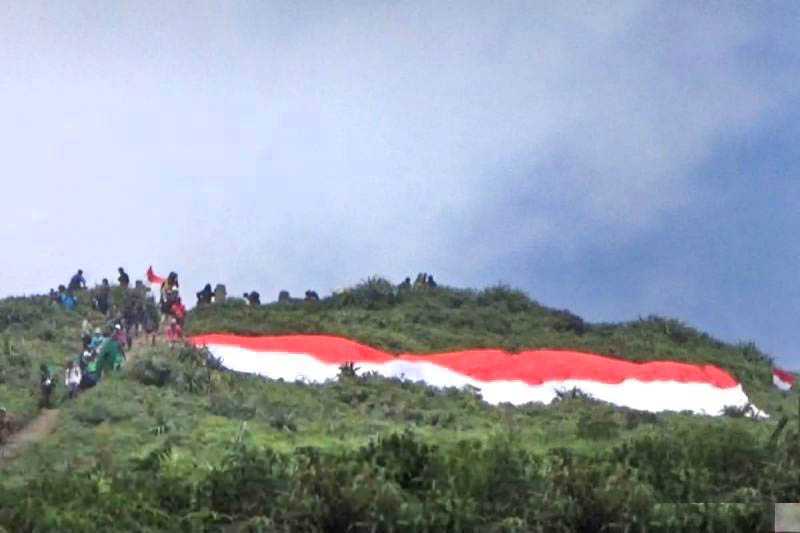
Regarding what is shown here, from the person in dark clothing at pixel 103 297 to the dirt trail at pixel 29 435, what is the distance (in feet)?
52.9

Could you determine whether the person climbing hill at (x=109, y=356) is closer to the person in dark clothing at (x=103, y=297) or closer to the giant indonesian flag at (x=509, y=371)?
the giant indonesian flag at (x=509, y=371)

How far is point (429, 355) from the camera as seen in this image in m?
46.5

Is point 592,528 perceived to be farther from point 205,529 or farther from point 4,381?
point 4,381

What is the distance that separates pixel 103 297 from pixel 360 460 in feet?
87.1

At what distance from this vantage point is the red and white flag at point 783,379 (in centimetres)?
4969

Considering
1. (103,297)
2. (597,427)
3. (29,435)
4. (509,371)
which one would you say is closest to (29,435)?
(29,435)

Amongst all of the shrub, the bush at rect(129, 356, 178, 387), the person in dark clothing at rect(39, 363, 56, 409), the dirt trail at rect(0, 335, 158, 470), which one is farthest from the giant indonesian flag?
the dirt trail at rect(0, 335, 158, 470)

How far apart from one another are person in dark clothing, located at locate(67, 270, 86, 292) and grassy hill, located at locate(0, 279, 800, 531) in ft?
34.6

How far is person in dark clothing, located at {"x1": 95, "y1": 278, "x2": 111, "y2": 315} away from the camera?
51031 millimetres

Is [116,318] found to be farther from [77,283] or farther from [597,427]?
[597,427]

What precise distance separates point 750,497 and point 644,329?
31.9 m

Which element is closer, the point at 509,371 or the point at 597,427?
the point at 597,427

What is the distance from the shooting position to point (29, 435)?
32188mm

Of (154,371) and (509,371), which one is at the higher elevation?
(509,371)
